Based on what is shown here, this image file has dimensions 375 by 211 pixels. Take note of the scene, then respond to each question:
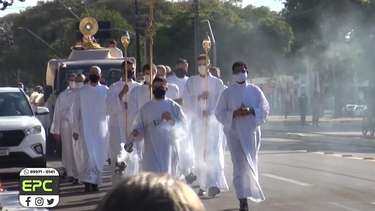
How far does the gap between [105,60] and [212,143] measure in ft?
21.5

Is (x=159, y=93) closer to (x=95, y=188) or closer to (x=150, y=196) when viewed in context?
(x=95, y=188)

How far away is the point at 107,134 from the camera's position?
1598cm

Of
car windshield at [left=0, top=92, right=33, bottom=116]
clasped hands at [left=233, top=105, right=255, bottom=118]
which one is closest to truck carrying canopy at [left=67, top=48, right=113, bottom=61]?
car windshield at [left=0, top=92, right=33, bottom=116]

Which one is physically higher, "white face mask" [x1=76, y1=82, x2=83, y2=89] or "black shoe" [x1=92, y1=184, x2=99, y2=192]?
"white face mask" [x1=76, y1=82, x2=83, y2=89]

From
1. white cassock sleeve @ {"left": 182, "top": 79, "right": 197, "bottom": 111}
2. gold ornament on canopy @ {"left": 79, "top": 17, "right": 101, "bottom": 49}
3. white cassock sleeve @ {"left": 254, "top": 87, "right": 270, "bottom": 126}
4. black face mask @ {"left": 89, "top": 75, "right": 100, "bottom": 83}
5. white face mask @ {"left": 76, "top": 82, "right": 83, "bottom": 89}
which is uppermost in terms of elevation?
gold ornament on canopy @ {"left": 79, "top": 17, "right": 101, "bottom": 49}

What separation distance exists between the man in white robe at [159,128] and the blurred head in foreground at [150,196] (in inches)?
336

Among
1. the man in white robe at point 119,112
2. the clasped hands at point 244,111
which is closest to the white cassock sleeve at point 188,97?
the man in white robe at point 119,112

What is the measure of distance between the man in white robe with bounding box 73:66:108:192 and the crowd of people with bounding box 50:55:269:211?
16 mm

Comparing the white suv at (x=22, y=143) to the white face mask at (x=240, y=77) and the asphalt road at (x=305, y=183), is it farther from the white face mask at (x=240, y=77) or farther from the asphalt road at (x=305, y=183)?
the white face mask at (x=240, y=77)

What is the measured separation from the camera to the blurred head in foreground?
297 centimetres

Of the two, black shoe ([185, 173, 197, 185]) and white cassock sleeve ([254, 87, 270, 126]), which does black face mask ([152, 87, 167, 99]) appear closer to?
white cassock sleeve ([254, 87, 270, 126])

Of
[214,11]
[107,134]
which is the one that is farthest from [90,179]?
[214,11]

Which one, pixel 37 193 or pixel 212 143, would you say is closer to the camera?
pixel 37 193

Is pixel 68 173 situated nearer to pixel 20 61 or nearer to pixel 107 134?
pixel 107 134
